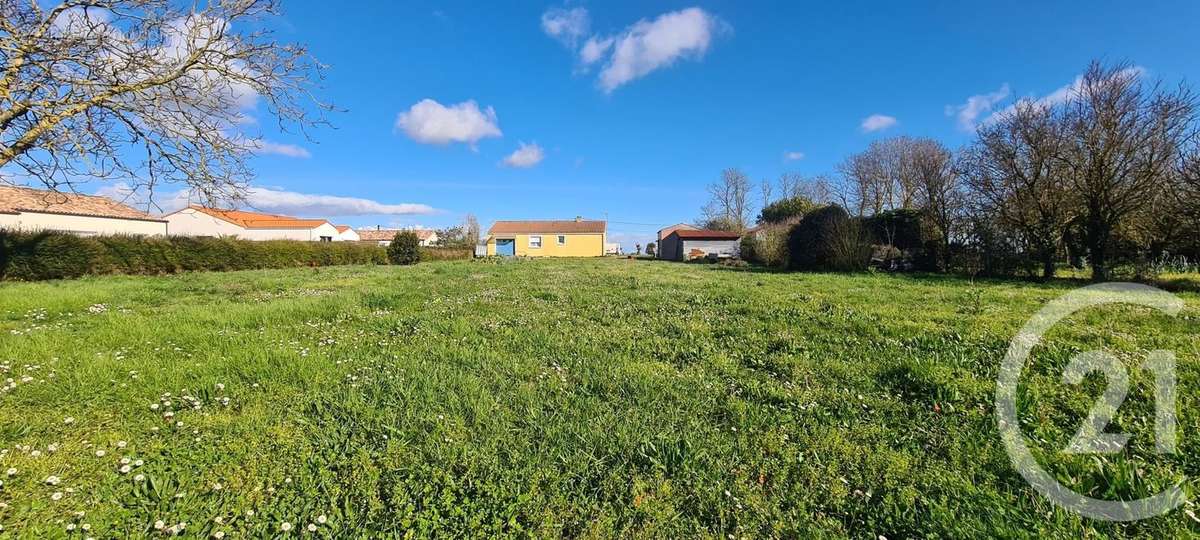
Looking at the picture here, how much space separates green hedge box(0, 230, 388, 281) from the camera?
42.4ft

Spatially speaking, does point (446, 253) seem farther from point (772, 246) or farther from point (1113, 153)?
point (1113, 153)

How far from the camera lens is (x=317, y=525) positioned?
2.12m

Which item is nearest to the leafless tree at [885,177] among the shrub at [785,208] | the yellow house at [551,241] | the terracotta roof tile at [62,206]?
the shrub at [785,208]

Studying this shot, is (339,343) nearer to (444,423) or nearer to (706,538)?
(444,423)

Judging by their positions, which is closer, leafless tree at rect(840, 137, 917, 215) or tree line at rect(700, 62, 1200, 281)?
tree line at rect(700, 62, 1200, 281)

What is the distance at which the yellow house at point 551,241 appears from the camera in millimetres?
46875

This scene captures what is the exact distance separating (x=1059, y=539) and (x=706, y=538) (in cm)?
158

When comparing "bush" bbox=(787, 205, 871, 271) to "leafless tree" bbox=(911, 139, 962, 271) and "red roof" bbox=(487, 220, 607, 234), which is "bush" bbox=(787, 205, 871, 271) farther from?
"red roof" bbox=(487, 220, 607, 234)

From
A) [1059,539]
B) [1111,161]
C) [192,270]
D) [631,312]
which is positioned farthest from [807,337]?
[192,270]

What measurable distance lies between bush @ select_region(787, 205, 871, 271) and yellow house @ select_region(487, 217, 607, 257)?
2856 centimetres

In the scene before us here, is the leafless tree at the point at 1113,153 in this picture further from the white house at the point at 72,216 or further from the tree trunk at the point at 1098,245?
the white house at the point at 72,216

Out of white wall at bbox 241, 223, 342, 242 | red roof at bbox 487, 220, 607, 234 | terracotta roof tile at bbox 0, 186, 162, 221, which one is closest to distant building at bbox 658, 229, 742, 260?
red roof at bbox 487, 220, 607, 234

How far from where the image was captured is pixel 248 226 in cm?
4434

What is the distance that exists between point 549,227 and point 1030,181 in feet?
129
